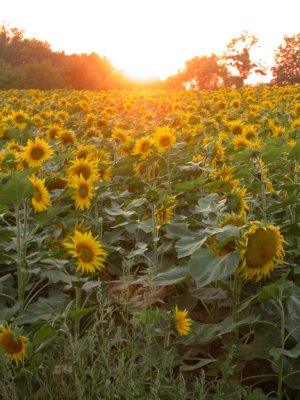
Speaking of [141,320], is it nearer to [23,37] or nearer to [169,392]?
[169,392]

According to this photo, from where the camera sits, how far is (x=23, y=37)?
1725 inches

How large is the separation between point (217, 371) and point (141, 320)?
0.44 metres

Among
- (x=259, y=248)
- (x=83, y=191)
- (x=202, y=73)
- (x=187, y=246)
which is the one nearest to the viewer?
(x=259, y=248)

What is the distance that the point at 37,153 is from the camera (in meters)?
3.46

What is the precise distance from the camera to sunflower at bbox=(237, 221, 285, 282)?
6.37ft

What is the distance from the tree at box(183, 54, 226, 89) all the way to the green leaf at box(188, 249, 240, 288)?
3144 cm

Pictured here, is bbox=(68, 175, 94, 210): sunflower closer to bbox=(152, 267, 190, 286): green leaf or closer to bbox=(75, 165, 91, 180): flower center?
bbox=(75, 165, 91, 180): flower center

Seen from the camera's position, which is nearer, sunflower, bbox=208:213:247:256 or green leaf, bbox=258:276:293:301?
green leaf, bbox=258:276:293:301

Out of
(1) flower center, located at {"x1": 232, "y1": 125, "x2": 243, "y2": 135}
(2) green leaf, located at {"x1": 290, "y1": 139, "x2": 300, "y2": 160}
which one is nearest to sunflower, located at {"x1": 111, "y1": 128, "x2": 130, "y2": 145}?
(1) flower center, located at {"x1": 232, "y1": 125, "x2": 243, "y2": 135}

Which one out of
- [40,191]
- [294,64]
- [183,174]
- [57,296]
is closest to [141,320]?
[57,296]

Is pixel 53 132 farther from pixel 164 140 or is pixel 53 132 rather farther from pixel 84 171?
pixel 84 171

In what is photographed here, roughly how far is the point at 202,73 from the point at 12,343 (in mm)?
32370

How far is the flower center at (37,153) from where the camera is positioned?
3.45 meters

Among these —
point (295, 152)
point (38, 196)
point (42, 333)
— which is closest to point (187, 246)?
point (42, 333)
